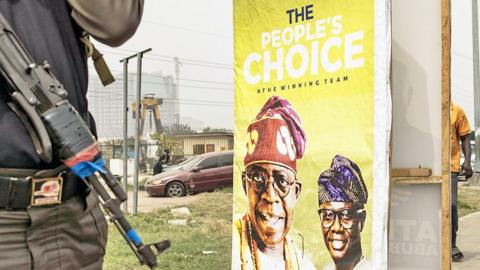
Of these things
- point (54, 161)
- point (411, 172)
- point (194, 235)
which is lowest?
point (194, 235)

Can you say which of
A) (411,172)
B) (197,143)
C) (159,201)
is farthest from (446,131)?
(159,201)

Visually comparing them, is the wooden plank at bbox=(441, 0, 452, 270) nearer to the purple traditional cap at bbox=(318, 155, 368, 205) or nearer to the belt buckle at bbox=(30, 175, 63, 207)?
the purple traditional cap at bbox=(318, 155, 368, 205)

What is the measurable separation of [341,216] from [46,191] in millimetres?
1751

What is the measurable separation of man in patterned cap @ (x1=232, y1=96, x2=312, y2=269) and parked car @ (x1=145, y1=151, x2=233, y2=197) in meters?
4.60

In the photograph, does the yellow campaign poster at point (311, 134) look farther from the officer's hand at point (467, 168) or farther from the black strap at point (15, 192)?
the officer's hand at point (467, 168)

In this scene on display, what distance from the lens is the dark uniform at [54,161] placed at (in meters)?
1.18

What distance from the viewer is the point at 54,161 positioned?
1238mm

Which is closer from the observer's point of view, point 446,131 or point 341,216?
point 446,131

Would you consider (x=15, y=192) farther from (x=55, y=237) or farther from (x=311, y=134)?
(x=311, y=134)

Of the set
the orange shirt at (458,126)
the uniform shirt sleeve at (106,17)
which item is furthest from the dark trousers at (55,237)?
the orange shirt at (458,126)

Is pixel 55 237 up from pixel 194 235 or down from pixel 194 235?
up

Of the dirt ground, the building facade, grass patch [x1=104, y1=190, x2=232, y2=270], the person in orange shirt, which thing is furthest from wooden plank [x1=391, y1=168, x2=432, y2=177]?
the building facade

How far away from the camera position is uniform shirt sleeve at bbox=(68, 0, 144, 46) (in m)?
1.24

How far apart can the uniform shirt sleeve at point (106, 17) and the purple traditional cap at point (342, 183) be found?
63.0 inches
